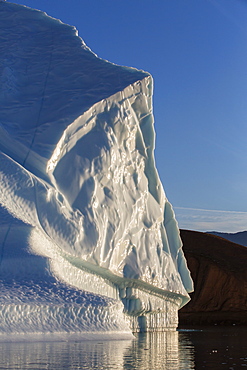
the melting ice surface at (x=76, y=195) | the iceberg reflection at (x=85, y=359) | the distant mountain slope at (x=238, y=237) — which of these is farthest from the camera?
the distant mountain slope at (x=238, y=237)

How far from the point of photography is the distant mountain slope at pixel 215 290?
30.9m

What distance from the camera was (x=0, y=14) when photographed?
1534 centimetres

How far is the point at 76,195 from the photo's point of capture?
454 inches

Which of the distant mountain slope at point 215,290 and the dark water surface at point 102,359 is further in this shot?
the distant mountain slope at point 215,290

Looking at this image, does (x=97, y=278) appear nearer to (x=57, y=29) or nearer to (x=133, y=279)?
(x=133, y=279)

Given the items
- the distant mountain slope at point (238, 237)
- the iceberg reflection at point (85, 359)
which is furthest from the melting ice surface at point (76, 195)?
the distant mountain slope at point (238, 237)

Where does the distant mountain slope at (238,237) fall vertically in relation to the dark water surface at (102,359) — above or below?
above

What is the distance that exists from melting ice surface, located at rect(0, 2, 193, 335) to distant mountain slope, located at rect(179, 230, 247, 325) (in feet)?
50.5

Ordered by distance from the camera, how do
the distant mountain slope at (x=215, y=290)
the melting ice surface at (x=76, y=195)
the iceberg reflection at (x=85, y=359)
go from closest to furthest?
the iceberg reflection at (x=85, y=359) < the melting ice surface at (x=76, y=195) < the distant mountain slope at (x=215, y=290)

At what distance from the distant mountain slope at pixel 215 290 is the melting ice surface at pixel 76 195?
50.5ft

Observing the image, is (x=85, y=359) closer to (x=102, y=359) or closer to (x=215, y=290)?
(x=102, y=359)

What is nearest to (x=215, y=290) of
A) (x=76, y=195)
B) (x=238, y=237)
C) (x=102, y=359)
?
(x=76, y=195)

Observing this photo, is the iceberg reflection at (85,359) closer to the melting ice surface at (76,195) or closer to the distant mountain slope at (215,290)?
the melting ice surface at (76,195)

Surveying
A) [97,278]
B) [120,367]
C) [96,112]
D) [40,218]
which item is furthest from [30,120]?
[120,367]
